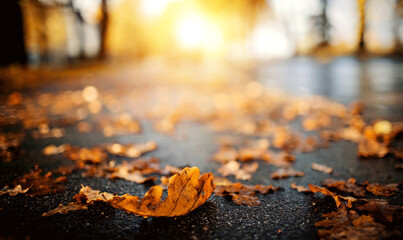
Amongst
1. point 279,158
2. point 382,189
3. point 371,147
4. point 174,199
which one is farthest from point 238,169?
point 371,147

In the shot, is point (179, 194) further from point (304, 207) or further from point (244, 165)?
point (244, 165)

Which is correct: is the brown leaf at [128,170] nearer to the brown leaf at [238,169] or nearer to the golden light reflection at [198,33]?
the brown leaf at [238,169]

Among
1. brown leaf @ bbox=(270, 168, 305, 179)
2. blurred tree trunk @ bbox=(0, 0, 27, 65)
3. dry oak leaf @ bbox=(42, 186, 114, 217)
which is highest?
blurred tree trunk @ bbox=(0, 0, 27, 65)

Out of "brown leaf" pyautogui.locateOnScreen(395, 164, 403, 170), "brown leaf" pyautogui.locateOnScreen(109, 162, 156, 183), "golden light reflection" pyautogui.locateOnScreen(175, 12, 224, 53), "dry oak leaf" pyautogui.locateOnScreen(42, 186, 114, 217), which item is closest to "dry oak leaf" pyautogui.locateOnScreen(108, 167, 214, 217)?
"dry oak leaf" pyautogui.locateOnScreen(42, 186, 114, 217)

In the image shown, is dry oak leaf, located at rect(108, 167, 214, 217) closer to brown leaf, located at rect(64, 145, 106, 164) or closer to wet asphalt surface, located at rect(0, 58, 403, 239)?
wet asphalt surface, located at rect(0, 58, 403, 239)

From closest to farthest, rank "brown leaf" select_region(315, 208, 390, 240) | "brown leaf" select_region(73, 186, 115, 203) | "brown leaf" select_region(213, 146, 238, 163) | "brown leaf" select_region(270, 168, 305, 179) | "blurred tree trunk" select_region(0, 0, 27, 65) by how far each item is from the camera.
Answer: "brown leaf" select_region(315, 208, 390, 240)
"brown leaf" select_region(73, 186, 115, 203)
"brown leaf" select_region(270, 168, 305, 179)
"brown leaf" select_region(213, 146, 238, 163)
"blurred tree trunk" select_region(0, 0, 27, 65)

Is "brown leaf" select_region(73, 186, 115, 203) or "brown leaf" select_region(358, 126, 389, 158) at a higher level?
"brown leaf" select_region(73, 186, 115, 203)

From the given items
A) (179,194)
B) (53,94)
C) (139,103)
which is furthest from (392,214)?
(53,94)
